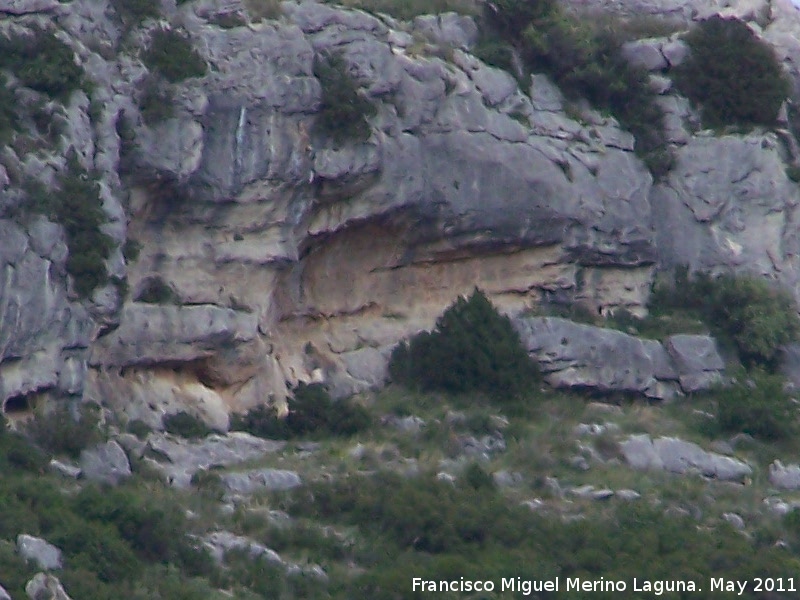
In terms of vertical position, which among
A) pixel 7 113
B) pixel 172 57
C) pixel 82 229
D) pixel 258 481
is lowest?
pixel 258 481

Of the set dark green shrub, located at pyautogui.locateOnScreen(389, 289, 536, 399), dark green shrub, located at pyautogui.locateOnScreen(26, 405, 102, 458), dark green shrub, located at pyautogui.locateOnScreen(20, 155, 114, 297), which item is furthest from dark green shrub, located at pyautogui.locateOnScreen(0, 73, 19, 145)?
dark green shrub, located at pyautogui.locateOnScreen(389, 289, 536, 399)

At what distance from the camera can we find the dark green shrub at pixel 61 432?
111ft

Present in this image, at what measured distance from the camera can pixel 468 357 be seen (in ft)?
135

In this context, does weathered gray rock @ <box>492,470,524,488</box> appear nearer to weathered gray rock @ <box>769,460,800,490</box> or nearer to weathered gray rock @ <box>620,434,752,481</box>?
weathered gray rock @ <box>620,434,752,481</box>

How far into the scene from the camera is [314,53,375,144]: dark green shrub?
4097cm

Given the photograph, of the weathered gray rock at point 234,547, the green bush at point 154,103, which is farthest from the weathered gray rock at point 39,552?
the green bush at point 154,103

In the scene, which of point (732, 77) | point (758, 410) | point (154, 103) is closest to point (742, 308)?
point (758, 410)

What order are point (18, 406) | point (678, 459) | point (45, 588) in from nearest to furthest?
point (45, 588), point (18, 406), point (678, 459)

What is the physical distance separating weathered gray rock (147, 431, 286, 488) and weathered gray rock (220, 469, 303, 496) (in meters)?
0.75

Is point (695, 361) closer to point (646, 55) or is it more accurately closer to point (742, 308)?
point (742, 308)

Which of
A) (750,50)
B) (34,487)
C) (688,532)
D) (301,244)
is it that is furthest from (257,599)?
(750,50)

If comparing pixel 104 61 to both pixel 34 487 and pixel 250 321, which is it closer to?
pixel 250 321

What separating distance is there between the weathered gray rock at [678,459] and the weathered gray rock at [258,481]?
7.69 m

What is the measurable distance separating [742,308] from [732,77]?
635cm
